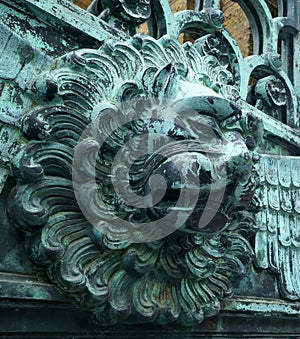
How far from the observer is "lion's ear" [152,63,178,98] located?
0.89 m

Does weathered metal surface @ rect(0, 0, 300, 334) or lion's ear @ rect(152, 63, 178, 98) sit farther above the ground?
lion's ear @ rect(152, 63, 178, 98)

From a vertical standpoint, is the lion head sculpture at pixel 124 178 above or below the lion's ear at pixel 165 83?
below

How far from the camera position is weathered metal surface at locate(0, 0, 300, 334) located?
2.68ft

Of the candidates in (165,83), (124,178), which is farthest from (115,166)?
(165,83)

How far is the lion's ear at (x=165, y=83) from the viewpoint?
89cm

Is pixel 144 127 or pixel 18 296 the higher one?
pixel 144 127

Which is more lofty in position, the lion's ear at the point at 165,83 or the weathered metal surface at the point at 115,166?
the lion's ear at the point at 165,83

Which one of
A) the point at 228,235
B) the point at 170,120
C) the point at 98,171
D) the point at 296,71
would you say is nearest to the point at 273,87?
the point at 296,71

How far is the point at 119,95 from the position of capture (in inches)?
35.0

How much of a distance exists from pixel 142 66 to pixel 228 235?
15.8 inches

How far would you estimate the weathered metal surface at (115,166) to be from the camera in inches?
32.1

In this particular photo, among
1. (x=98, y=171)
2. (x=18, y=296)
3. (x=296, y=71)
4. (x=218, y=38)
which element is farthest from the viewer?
(x=296, y=71)

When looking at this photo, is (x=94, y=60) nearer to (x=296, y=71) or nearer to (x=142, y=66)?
(x=142, y=66)

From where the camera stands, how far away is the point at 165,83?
0.89 m
